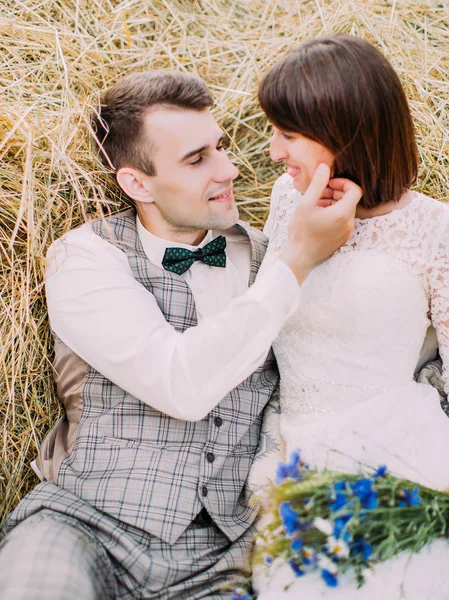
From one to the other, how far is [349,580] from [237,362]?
65cm

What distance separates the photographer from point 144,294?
6.65 ft

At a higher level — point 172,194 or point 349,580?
point 172,194

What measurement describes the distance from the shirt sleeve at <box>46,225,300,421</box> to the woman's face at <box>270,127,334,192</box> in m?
0.33

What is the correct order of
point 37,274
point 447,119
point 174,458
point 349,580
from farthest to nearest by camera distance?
point 447,119, point 37,274, point 174,458, point 349,580

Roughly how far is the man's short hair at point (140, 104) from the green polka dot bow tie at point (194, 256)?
12.2 inches

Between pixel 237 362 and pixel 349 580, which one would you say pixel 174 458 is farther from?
pixel 349 580

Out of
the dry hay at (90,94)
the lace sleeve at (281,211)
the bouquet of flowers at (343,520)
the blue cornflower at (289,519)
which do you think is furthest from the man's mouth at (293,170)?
the blue cornflower at (289,519)

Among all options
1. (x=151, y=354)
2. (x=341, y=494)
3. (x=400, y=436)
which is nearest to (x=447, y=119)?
(x=400, y=436)

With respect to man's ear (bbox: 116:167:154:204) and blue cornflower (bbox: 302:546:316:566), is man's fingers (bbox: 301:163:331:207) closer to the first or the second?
man's ear (bbox: 116:167:154:204)

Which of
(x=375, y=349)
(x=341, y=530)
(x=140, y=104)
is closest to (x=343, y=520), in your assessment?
(x=341, y=530)

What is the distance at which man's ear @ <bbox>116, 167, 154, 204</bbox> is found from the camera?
91.8 inches

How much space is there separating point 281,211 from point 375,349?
650 millimetres

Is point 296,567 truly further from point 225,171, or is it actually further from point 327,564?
point 225,171

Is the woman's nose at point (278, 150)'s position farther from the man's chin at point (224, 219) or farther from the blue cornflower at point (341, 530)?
the blue cornflower at point (341, 530)
